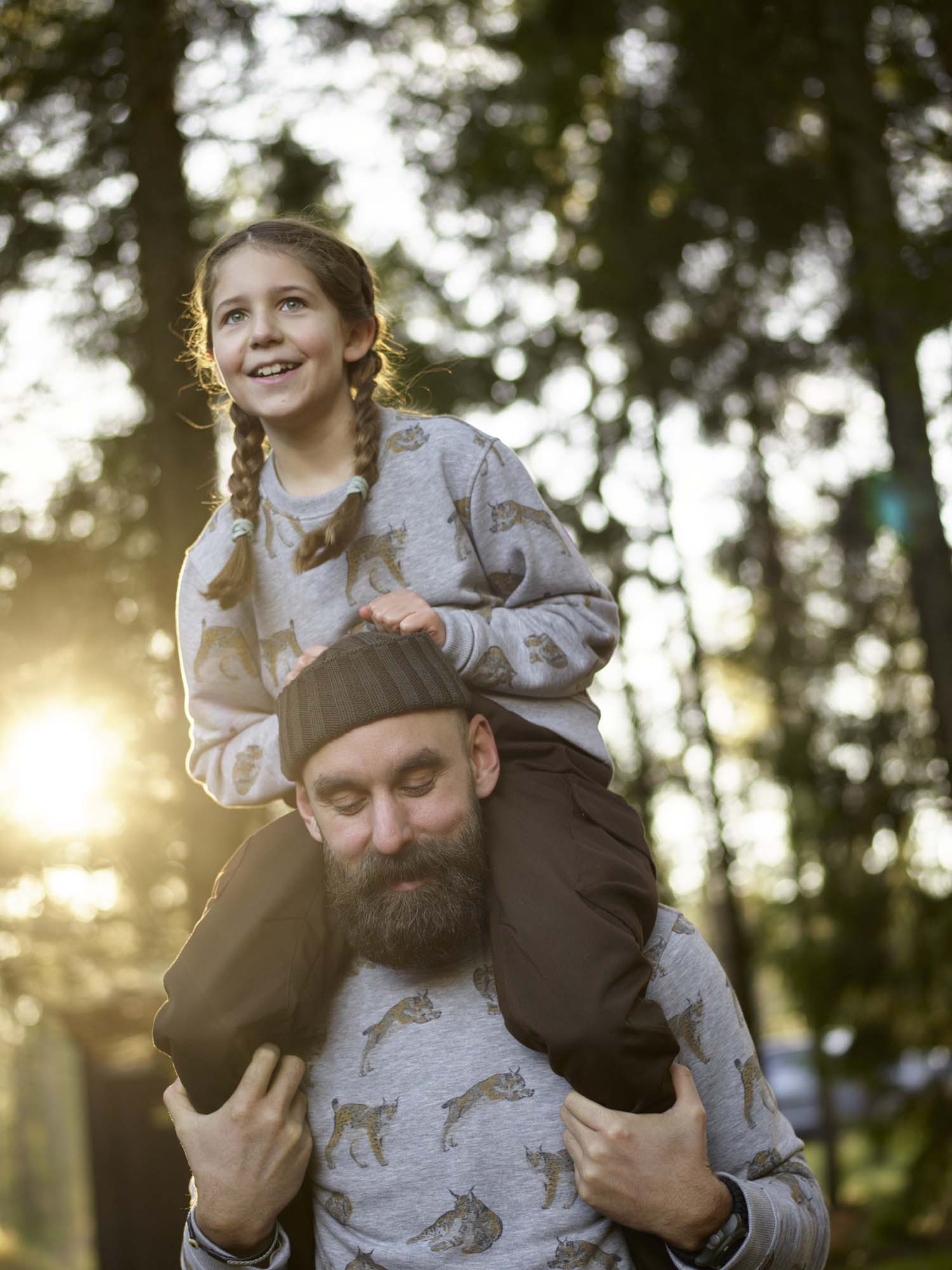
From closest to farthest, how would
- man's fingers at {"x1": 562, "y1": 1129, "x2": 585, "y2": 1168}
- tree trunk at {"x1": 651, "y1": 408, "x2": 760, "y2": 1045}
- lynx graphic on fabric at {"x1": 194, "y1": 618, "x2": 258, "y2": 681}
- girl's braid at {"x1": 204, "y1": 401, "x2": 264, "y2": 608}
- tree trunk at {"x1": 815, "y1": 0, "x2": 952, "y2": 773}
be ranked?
1. man's fingers at {"x1": 562, "y1": 1129, "x2": 585, "y2": 1168}
2. girl's braid at {"x1": 204, "y1": 401, "x2": 264, "y2": 608}
3. lynx graphic on fabric at {"x1": 194, "y1": 618, "x2": 258, "y2": 681}
4. tree trunk at {"x1": 815, "y1": 0, "x2": 952, "y2": 773}
5. tree trunk at {"x1": 651, "y1": 408, "x2": 760, "y2": 1045}

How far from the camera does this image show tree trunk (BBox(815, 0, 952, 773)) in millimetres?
7914

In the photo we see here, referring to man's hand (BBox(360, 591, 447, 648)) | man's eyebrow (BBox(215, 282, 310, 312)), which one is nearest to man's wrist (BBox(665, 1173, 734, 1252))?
man's hand (BBox(360, 591, 447, 648))

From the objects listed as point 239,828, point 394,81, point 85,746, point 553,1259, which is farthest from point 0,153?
point 553,1259

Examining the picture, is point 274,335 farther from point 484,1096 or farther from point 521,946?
point 484,1096

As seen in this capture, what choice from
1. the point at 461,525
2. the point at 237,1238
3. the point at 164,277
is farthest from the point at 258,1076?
the point at 164,277

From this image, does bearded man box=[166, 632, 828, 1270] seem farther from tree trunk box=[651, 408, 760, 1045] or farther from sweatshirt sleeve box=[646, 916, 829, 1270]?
tree trunk box=[651, 408, 760, 1045]

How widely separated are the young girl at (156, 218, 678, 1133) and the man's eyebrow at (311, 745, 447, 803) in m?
0.20

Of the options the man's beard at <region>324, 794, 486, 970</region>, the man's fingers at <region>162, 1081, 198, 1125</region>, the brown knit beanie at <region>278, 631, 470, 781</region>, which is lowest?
the man's fingers at <region>162, 1081, 198, 1125</region>

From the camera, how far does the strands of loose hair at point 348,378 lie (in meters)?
2.48

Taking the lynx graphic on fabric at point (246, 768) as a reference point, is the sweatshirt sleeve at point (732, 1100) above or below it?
below

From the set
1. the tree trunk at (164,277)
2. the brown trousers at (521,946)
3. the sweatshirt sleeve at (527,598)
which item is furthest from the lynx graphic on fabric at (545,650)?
the tree trunk at (164,277)

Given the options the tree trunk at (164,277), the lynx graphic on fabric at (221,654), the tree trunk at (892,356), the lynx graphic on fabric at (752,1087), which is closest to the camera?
the lynx graphic on fabric at (752,1087)

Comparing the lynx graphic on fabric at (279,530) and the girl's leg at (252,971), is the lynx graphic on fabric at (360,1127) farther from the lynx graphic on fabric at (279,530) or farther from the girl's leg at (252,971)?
the lynx graphic on fabric at (279,530)

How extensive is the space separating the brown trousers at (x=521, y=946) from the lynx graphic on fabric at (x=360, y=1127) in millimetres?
153
